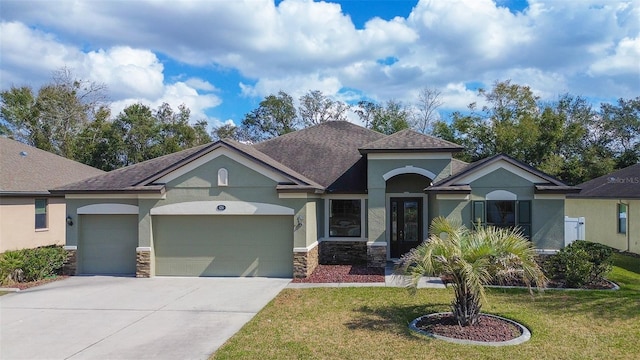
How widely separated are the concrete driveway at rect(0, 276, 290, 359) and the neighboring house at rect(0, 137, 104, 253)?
5.48m

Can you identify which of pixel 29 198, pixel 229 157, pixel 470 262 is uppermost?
pixel 229 157

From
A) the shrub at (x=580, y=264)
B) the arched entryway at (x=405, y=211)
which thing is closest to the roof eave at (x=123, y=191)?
the arched entryway at (x=405, y=211)

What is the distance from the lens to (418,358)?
23.4 feet

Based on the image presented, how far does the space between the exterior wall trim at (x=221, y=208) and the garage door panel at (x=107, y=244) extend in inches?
63.5

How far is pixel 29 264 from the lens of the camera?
548 inches

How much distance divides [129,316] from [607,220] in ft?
72.2

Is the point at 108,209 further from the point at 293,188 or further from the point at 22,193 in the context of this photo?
the point at 293,188

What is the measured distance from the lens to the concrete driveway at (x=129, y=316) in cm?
786

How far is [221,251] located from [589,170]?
32133 millimetres

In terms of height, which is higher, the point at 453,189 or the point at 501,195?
the point at 453,189

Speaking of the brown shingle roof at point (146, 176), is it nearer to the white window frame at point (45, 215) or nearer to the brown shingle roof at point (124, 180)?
the brown shingle roof at point (124, 180)

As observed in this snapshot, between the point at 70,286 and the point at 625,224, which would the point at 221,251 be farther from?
the point at 625,224

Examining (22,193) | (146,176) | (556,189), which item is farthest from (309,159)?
(22,193)

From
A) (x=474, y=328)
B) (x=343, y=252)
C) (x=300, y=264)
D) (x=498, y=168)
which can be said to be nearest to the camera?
(x=474, y=328)
